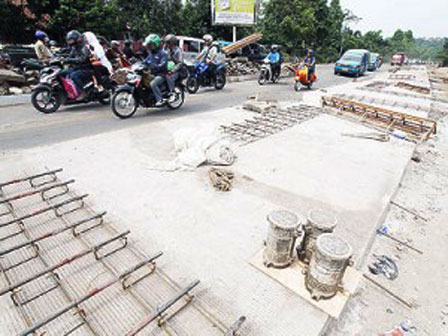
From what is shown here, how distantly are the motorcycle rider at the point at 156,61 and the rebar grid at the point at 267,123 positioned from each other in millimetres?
1770

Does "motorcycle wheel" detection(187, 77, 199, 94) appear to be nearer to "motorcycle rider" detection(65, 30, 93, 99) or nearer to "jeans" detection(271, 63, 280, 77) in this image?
"motorcycle rider" detection(65, 30, 93, 99)

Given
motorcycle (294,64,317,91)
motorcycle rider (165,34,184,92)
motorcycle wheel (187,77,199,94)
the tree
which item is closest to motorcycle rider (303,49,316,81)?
motorcycle (294,64,317,91)

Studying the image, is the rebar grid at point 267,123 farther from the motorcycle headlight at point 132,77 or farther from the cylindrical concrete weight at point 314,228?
the cylindrical concrete weight at point 314,228

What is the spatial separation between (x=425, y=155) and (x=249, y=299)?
5323 mm

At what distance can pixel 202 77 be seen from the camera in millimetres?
9344

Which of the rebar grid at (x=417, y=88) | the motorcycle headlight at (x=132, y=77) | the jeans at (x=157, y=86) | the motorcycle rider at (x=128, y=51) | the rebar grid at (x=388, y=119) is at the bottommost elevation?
the rebar grid at (x=417, y=88)

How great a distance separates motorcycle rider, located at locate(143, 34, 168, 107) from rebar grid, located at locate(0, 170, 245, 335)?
3823 mm

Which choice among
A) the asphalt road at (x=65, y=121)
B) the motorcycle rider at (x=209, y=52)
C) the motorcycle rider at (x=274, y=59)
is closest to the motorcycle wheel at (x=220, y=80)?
the motorcycle rider at (x=209, y=52)

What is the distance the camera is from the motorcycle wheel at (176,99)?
645 centimetres

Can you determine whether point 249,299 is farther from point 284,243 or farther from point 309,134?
point 309,134

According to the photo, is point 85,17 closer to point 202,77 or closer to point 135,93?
point 202,77

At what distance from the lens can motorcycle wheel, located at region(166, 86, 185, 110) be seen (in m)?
6.45

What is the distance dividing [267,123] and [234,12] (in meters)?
16.1

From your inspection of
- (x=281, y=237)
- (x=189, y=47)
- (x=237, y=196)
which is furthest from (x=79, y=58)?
(x=189, y=47)
